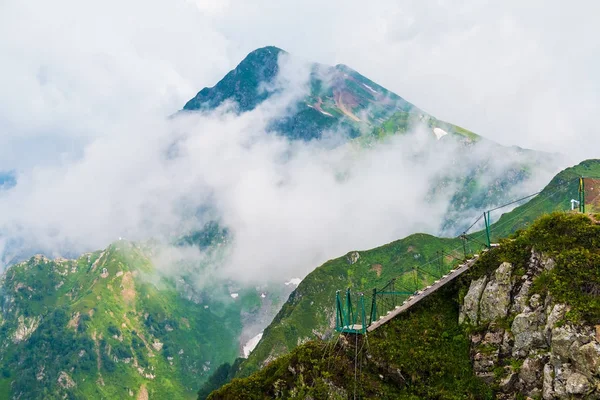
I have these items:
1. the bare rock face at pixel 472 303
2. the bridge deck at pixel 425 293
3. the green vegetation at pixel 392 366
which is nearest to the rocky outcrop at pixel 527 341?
the bare rock face at pixel 472 303

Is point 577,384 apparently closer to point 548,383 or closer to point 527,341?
point 548,383

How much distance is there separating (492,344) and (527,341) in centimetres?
402

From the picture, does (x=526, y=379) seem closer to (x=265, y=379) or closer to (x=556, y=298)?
(x=556, y=298)

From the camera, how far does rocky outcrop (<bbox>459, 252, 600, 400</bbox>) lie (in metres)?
48.2

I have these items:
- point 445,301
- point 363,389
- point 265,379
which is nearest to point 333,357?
point 363,389

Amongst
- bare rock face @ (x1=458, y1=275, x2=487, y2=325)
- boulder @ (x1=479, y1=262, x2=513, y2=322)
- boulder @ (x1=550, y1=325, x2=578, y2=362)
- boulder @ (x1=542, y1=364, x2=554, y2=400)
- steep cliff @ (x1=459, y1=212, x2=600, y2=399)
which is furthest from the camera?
bare rock face @ (x1=458, y1=275, x2=487, y2=325)

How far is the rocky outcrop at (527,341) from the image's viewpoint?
4822cm

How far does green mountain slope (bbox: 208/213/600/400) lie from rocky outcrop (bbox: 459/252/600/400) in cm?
10

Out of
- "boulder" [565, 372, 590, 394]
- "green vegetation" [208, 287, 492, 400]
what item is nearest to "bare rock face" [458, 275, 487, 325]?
"green vegetation" [208, 287, 492, 400]

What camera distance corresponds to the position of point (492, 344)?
56344mm

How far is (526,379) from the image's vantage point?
52281mm

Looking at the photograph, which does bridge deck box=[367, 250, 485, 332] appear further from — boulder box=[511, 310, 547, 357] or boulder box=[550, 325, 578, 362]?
boulder box=[550, 325, 578, 362]

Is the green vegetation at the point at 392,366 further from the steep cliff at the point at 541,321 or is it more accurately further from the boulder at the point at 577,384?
the boulder at the point at 577,384

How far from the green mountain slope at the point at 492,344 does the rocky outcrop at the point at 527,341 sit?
98 mm
